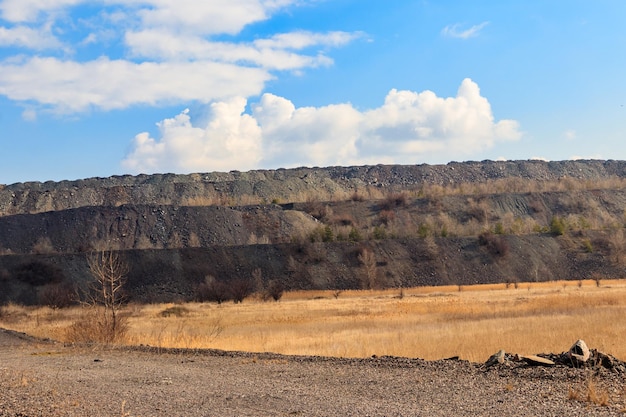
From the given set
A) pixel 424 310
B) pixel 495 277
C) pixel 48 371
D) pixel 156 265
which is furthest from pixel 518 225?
pixel 48 371

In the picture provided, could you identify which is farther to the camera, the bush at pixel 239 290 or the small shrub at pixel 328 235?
the small shrub at pixel 328 235

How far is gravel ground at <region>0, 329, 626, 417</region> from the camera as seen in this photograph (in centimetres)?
1068

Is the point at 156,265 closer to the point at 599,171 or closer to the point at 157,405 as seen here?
the point at 157,405

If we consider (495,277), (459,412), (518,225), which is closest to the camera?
(459,412)

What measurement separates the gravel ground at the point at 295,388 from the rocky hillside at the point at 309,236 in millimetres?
48519

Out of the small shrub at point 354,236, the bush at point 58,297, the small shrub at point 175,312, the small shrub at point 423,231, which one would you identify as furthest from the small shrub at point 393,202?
the small shrub at point 175,312

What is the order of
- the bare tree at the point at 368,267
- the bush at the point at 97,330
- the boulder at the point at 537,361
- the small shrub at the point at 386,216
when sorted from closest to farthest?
the boulder at the point at 537,361 < the bush at the point at 97,330 < the bare tree at the point at 368,267 < the small shrub at the point at 386,216

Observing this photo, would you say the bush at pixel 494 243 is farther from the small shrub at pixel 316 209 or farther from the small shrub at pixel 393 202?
the small shrub at pixel 316 209

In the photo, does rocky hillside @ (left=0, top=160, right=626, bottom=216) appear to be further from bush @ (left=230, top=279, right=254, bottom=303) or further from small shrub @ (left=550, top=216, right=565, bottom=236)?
bush @ (left=230, top=279, right=254, bottom=303)

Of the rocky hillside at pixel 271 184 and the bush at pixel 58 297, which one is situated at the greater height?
the rocky hillside at pixel 271 184

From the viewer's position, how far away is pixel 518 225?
3634 inches

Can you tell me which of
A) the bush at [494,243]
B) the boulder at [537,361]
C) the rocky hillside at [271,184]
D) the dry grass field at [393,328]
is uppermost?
the rocky hillside at [271,184]

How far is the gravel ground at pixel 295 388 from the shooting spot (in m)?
10.7

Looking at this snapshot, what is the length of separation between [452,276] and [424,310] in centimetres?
3629
